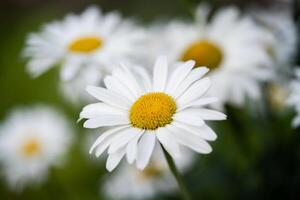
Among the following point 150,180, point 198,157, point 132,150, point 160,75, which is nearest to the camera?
point 132,150

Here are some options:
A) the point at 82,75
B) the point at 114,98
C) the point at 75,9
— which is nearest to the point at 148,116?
the point at 114,98

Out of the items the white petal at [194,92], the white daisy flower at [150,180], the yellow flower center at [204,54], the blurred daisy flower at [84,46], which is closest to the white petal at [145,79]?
the white petal at [194,92]

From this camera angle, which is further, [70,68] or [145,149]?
[70,68]

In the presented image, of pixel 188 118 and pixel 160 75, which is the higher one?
pixel 160 75

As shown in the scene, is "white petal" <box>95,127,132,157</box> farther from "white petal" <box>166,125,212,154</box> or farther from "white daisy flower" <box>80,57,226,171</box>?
"white petal" <box>166,125,212,154</box>

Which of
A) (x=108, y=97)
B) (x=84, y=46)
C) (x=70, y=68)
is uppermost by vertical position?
(x=84, y=46)

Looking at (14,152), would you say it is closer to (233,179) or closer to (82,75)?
(82,75)

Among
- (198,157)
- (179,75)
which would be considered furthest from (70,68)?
(198,157)

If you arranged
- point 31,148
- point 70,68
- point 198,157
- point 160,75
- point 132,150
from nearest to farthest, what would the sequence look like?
point 132,150
point 160,75
point 70,68
point 198,157
point 31,148

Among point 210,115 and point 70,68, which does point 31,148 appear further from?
point 210,115
